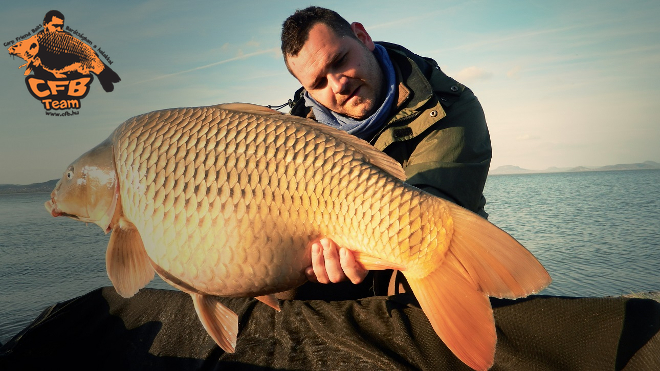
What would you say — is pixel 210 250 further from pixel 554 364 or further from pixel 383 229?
pixel 554 364

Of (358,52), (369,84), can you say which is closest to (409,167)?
(369,84)

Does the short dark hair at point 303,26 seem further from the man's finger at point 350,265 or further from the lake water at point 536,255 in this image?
the lake water at point 536,255

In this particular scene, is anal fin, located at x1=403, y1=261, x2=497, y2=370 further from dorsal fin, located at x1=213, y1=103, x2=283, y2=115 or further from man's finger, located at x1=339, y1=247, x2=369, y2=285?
dorsal fin, located at x1=213, y1=103, x2=283, y2=115

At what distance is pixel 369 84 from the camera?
1.87 metres

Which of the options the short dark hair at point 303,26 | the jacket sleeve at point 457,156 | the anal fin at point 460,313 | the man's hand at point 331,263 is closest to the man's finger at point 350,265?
the man's hand at point 331,263

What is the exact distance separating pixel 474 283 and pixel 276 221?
0.48 metres

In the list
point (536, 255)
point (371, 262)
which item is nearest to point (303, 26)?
point (371, 262)

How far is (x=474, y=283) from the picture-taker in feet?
3.26

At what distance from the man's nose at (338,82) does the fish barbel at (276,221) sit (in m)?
0.64

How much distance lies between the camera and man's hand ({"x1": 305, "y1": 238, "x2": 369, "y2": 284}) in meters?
1.12

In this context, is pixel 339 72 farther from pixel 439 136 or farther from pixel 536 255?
pixel 536 255

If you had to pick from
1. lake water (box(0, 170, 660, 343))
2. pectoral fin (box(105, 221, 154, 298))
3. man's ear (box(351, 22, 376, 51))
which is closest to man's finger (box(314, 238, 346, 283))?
pectoral fin (box(105, 221, 154, 298))

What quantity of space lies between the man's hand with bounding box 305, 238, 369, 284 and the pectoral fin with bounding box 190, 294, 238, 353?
0.26 meters

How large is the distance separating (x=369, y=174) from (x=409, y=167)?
0.62 metres
